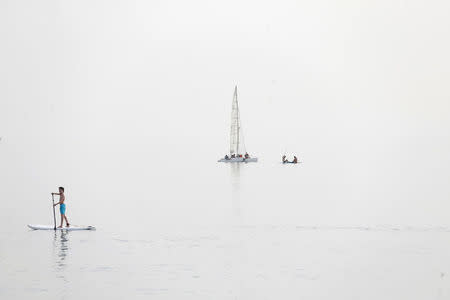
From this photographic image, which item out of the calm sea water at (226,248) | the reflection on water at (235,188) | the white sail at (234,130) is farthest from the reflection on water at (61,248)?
the white sail at (234,130)

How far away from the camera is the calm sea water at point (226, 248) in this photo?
41.3 m

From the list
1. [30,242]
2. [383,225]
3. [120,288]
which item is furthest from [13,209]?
[120,288]

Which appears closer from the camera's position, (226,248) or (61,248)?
(61,248)

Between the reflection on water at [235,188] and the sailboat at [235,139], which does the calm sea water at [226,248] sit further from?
the sailboat at [235,139]

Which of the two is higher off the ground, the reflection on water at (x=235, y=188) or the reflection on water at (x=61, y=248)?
the reflection on water at (x=61, y=248)

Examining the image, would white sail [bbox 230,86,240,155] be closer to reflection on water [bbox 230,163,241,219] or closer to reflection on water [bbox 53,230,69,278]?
reflection on water [bbox 230,163,241,219]

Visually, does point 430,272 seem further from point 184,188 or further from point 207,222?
point 184,188

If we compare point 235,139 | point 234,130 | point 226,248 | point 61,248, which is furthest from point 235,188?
point 235,139

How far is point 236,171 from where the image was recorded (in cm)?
15662

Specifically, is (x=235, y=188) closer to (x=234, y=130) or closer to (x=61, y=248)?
(x=61, y=248)

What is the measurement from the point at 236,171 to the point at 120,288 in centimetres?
11602

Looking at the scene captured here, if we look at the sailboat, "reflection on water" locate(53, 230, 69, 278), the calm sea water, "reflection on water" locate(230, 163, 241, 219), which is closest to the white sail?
the sailboat

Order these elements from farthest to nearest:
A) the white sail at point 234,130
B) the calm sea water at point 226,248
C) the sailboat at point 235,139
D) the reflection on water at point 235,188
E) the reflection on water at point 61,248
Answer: the sailboat at point 235,139 → the white sail at point 234,130 → the reflection on water at point 235,188 → the reflection on water at point 61,248 → the calm sea water at point 226,248

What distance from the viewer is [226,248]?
53219 mm
